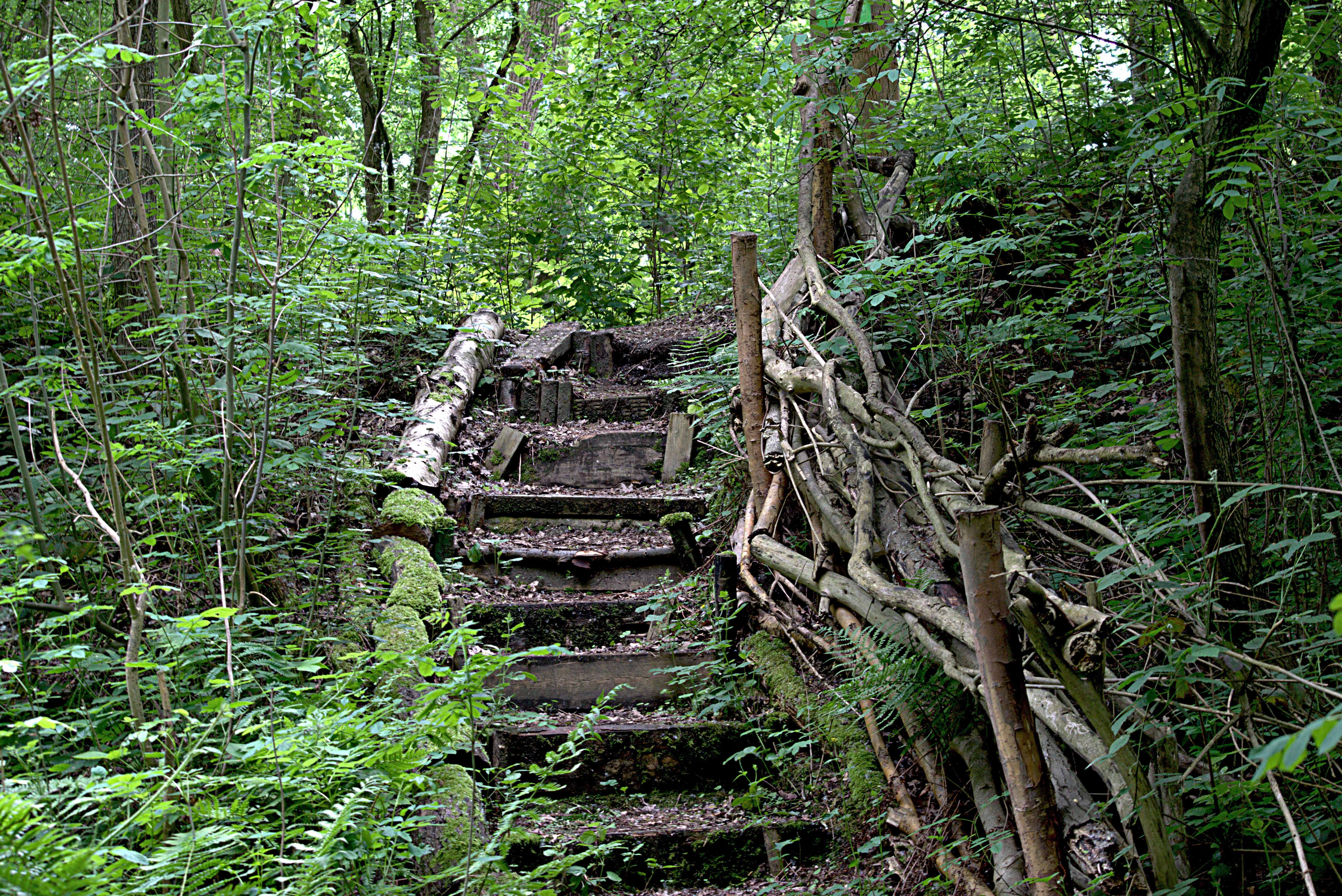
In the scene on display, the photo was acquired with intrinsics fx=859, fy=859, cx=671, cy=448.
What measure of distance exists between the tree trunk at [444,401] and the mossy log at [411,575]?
1.61 feet

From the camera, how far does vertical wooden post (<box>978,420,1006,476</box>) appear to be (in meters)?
2.33

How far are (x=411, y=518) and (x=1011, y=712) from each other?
352 cm

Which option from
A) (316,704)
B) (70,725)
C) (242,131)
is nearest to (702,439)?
(242,131)

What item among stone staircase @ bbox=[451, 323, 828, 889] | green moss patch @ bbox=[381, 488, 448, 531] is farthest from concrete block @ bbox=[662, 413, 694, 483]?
green moss patch @ bbox=[381, 488, 448, 531]

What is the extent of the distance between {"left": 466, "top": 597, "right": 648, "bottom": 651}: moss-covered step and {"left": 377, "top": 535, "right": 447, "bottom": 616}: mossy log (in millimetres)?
249

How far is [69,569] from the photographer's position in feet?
9.84

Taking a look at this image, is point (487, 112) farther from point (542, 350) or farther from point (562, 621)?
point (562, 621)

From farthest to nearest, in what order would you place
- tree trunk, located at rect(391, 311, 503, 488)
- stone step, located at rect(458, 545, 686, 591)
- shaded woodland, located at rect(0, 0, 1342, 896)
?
tree trunk, located at rect(391, 311, 503, 488)
stone step, located at rect(458, 545, 686, 591)
shaded woodland, located at rect(0, 0, 1342, 896)

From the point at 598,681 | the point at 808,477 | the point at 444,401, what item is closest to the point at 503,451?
the point at 444,401

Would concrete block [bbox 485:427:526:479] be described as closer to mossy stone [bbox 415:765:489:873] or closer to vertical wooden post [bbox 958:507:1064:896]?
mossy stone [bbox 415:765:489:873]

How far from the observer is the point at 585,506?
228 inches

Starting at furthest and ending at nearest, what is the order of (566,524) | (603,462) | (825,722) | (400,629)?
Answer: (603,462) < (566,524) < (400,629) < (825,722)

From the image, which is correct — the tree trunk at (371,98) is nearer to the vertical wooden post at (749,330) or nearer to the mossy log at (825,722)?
the vertical wooden post at (749,330)

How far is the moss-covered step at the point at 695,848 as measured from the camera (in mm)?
3244
